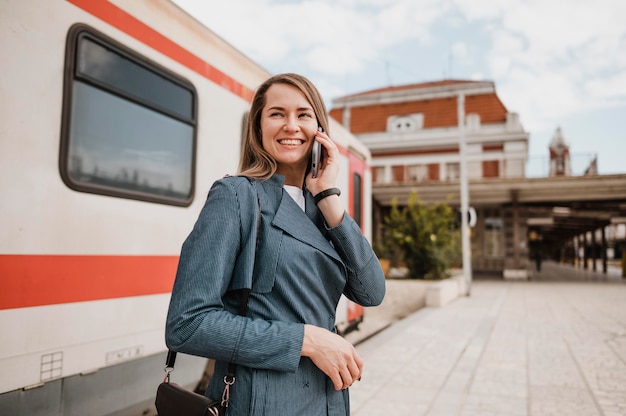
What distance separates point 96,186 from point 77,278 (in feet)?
1.76

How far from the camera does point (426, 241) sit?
1378 centimetres

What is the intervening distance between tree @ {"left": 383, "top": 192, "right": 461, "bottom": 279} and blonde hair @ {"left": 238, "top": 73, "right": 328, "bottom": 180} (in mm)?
12604

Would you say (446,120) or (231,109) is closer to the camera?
(231,109)

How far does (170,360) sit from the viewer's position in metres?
1.25

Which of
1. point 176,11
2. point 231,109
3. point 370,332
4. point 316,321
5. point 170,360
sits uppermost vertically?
point 176,11

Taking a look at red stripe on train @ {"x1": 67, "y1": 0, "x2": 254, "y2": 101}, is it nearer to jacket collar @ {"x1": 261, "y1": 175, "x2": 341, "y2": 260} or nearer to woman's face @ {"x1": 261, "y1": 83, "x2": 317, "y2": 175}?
woman's face @ {"x1": 261, "y1": 83, "x2": 317, "y2": 175}

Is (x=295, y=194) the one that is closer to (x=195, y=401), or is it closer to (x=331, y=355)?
(x=331, y=355)

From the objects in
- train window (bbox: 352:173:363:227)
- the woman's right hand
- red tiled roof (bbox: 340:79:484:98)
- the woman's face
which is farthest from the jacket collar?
red tiled roof (bbox: 340:79:484:98)

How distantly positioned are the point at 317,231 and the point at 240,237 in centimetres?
23

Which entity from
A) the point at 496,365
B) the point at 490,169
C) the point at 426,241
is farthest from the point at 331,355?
the point at 490,169

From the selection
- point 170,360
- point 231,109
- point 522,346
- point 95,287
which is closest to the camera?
point 170,360

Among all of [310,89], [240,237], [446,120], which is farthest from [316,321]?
[446,120]

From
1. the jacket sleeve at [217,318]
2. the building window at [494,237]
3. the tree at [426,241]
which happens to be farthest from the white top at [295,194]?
the building window at [494,237]

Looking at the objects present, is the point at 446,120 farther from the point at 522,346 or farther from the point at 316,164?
the point at 316,164
